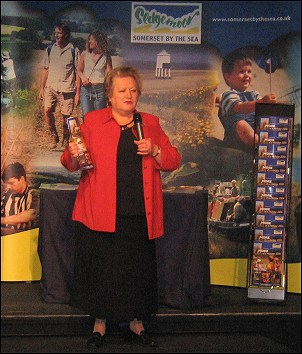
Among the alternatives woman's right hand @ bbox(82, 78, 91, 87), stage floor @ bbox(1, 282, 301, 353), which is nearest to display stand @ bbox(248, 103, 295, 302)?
stage floor @ bbox(1, 282, 301, 353)

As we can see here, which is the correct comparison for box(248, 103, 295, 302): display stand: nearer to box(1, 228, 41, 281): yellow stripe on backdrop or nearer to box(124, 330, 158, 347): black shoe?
box(124, 330, 158, 347): black shoe

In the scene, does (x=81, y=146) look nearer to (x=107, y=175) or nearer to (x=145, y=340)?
(x=107, y=175)

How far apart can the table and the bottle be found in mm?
904

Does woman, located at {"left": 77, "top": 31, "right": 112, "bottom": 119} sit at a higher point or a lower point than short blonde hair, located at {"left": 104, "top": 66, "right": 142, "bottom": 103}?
higher

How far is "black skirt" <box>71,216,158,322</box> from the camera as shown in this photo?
5012 millimetres

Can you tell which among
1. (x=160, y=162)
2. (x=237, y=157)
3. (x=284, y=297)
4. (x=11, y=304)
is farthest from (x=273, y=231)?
(x=11, y=304)

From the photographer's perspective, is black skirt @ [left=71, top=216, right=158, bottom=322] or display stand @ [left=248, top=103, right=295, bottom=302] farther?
display stand @ [left=248, top=103, right=295, bottom=302]

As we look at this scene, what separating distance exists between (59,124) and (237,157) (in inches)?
55.3

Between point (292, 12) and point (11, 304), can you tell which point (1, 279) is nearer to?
point (11, 304)

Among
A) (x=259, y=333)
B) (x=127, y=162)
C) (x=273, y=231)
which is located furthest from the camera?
(x=273, y=231)

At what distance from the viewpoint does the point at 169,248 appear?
5.75 metres

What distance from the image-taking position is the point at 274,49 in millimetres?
6754

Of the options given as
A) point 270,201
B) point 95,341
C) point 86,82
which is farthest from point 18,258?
point 270,201

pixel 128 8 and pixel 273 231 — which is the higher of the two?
pixel 128 8
